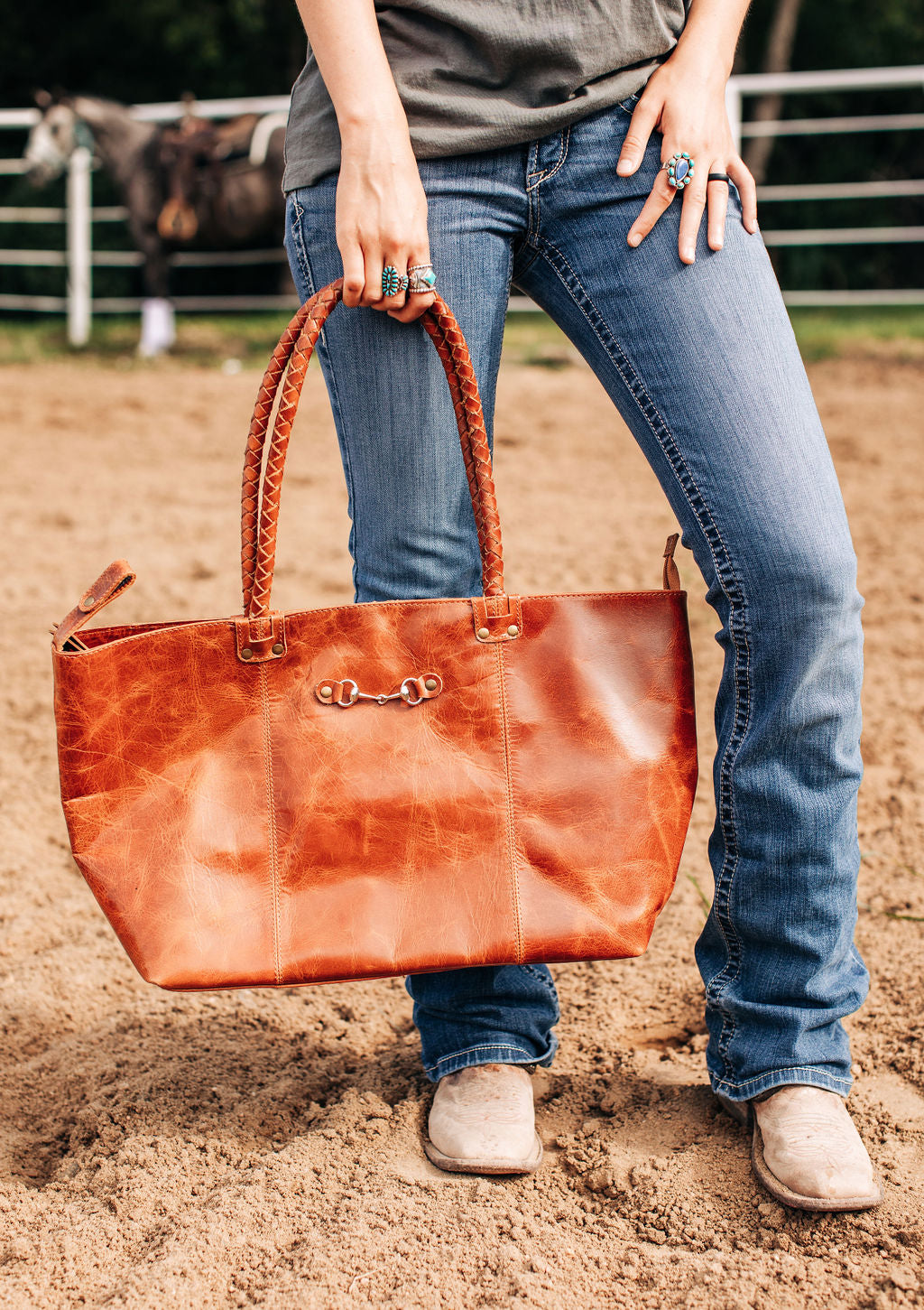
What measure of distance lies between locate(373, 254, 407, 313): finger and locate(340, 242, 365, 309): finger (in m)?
0.02

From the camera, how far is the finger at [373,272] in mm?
1035

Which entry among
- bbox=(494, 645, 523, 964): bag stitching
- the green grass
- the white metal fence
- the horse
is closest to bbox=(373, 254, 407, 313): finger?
bbox=(494, 645, 523, 964): bag stitching

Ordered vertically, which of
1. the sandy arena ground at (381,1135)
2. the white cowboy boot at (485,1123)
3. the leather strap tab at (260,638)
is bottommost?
the sandy arena ground at (381,1135)

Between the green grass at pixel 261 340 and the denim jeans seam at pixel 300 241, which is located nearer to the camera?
the denim jeans seam at pixel 300 241

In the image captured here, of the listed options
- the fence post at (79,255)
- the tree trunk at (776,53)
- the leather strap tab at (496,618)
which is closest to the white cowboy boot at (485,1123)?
the leather strap tab at (496,618)

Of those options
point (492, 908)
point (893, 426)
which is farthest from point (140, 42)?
point (492, 908)

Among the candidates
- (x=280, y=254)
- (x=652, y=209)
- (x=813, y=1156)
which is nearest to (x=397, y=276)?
(x=652, y=209)

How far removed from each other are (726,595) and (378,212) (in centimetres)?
48

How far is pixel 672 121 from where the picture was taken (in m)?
1.08

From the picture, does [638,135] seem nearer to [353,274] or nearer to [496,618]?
[353,274]

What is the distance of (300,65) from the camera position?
13461 mm

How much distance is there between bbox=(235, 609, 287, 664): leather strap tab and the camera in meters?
1.04

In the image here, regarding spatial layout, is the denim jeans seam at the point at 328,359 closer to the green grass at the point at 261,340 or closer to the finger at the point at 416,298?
the finger at the point at 416,298

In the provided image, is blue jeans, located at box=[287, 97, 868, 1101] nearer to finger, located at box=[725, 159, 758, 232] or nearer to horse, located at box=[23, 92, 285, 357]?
finger, located at box=[725, 159, 758, 232]
